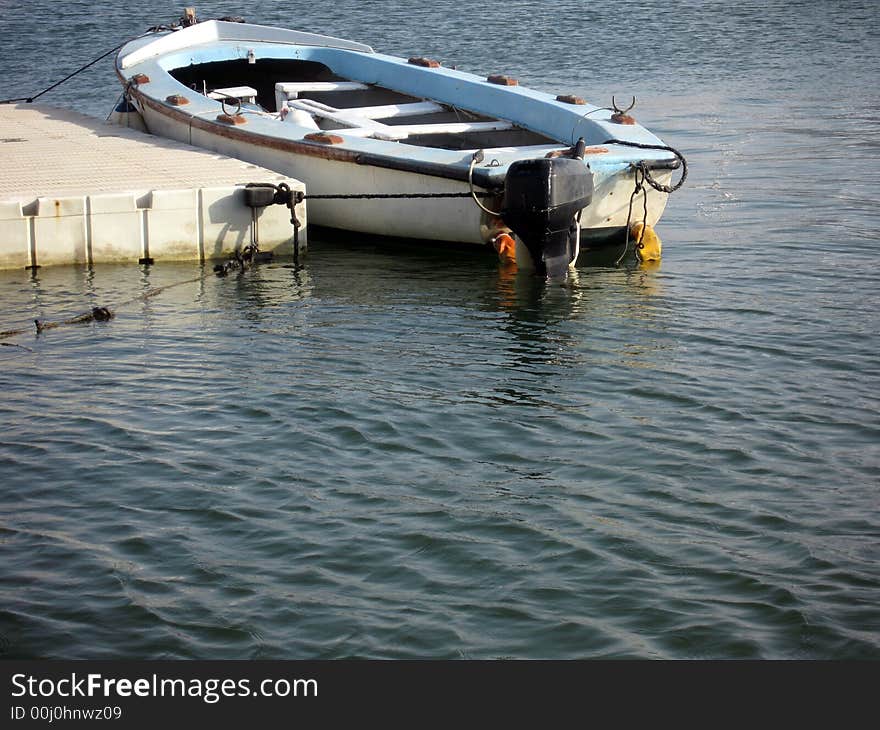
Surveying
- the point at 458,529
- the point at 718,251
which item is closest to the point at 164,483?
the point at 458,529

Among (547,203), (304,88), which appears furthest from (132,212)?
(304,88)

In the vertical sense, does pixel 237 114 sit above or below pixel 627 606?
above

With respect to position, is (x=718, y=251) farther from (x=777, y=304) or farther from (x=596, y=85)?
(x=596, y=85)

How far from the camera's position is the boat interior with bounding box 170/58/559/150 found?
39.3 feet

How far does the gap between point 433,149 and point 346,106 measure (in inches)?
177

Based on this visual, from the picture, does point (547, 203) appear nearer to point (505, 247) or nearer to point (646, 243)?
point (505, 247)

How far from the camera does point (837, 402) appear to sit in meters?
7.09

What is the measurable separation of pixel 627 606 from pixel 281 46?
37.0 feet

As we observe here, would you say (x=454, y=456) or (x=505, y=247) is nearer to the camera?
(x=454, y=456)

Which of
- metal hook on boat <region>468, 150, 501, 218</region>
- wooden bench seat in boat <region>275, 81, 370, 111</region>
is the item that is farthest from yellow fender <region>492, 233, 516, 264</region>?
wooden bench seat in boat <region>275, 81, 370, 111</region>

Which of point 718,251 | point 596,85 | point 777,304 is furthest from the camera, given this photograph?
point 596,85

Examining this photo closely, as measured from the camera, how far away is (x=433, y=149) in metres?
10.2

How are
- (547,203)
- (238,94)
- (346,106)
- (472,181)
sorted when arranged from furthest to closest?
(346,106) < (238,94) < (472,181) < (547,203)

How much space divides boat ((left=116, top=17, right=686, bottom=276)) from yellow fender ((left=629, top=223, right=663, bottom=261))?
9 centimetres
